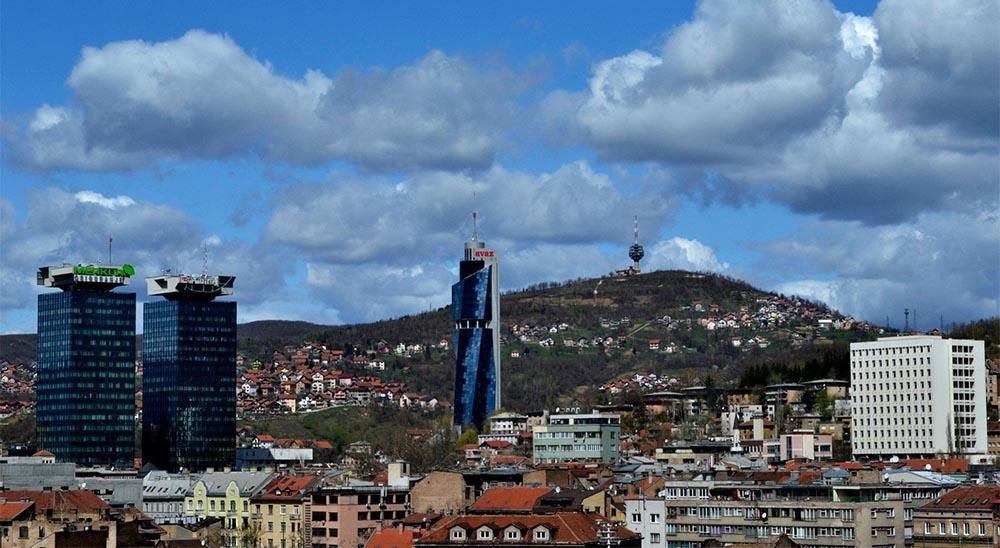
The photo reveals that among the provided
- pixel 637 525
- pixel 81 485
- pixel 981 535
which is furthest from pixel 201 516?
pixel 981 535

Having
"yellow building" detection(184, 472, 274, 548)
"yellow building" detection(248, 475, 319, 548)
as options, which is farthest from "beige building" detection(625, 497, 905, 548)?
"yellow building" detection(184, 472, 274, 548)

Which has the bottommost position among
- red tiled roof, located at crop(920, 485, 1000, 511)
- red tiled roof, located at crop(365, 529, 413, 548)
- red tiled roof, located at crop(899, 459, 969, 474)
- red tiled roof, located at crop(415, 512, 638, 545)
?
red tiled roof, located at crop(365, 529, 413, 548)

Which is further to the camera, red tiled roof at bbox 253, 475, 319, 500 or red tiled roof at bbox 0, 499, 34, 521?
red tiled roof at bbox 253, 475, 319, 500

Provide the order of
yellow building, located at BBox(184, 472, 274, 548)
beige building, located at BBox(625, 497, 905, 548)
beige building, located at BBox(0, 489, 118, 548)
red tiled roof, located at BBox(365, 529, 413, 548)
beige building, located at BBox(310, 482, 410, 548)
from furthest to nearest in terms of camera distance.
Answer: yellow building, located at BBox(184, 472, 274, 548)
beige building, located at BBox(310, 482, 410, 548)
red tiled roof, located at BBox(365, 529, 413, 548)
beige building, located at BBox(0, 489, 118, 548)
beige building, located at BBox(625, 497, 905, 548)

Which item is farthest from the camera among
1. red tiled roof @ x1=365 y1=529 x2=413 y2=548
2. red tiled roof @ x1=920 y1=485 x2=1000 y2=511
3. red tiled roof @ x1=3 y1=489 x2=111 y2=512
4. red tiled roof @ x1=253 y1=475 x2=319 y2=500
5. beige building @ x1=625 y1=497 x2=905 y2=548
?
red tiled roof @ x1=253 y1=475 x2=319 y2=500

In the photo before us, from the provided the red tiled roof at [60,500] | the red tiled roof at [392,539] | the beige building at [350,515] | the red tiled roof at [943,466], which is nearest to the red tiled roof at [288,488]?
the beige building at [350,515]

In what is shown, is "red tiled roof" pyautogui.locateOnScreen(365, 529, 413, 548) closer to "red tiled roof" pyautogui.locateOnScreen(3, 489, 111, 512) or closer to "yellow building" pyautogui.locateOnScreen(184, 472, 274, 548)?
"red tiled roof" pyautogui.locateOnScreen(3, 489, 111, 512)

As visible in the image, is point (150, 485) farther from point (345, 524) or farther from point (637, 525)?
point (637, 525)

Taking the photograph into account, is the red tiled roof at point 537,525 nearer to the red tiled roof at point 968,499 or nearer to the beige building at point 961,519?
the beige building at point 961,519
